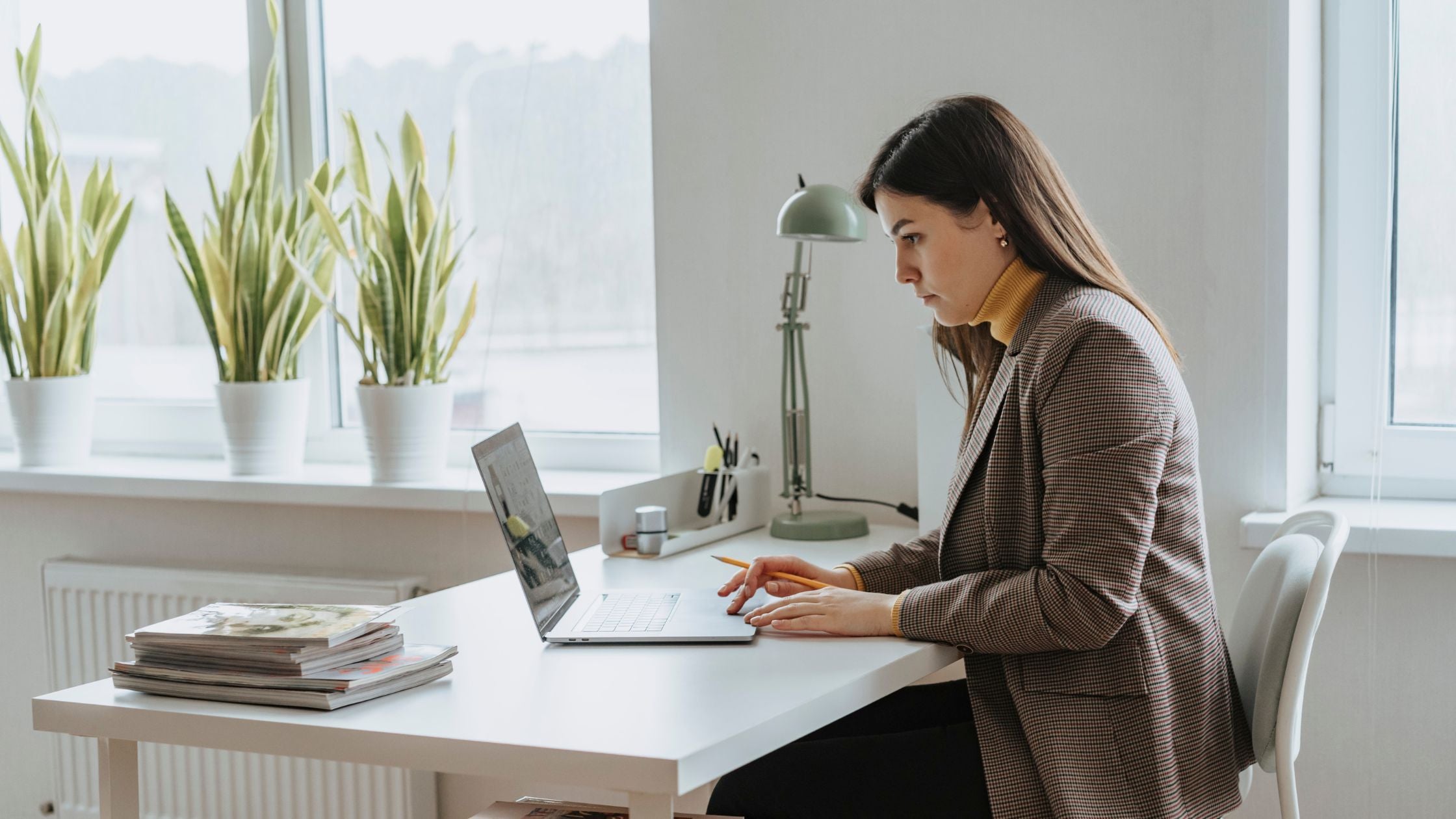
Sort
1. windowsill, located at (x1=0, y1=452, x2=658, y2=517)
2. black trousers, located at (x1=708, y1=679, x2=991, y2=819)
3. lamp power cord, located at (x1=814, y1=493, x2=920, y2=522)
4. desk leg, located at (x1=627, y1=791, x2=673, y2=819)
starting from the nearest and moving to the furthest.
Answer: desk leg, located at (x1=627, y1=791, x2=673, y2=819), black trousers, located at (x1=708, y1=679, x2=991, y2=819), lamp power cord, located at (x1=814, y1=493, x2=920, y2=522), windowsill, located at (x1=0, y1=452, x2=658, y2=517)

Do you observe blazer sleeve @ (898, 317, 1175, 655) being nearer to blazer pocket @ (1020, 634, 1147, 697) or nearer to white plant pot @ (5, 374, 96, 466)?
blazer pocket @ (1020, 634, 1147, 697)

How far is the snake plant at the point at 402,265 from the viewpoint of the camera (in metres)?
2.61

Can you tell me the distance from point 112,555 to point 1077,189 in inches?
87.3

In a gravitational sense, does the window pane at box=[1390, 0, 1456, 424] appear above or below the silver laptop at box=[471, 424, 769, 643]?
above

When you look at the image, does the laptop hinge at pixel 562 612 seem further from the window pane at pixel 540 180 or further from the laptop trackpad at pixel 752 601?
the window pane at pixel 540 180

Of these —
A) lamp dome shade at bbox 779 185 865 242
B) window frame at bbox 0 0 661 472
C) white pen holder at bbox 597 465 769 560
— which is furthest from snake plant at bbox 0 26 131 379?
lamp dome shade at bbox 779 185 865 242

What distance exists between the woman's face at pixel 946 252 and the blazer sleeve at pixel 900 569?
32cm

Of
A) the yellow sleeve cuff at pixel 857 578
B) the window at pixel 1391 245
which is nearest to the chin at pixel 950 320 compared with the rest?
the yellow sleeve cuff at pixel 857 578

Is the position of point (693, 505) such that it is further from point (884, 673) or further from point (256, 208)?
point (256, 208)

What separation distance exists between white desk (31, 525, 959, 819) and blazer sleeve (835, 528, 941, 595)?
25 centimetres

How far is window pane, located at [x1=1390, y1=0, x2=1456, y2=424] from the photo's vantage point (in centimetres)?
212

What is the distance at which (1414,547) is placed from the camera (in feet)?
6.48

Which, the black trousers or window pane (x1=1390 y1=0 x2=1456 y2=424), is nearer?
the black trousers

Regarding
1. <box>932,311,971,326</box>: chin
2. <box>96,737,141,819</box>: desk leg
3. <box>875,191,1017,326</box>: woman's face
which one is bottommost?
<box>96,737,141,819</box>: desk leg
